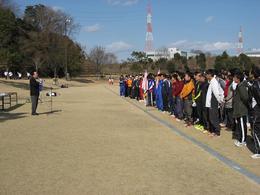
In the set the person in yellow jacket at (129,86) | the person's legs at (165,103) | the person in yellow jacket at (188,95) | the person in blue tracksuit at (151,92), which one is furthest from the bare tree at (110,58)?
the person in yellow jacket at (188,95)

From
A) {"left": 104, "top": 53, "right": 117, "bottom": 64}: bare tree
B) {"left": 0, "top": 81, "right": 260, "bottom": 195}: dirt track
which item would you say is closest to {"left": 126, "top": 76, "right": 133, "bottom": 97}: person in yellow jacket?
{"left": 0, "top": 81, "right": 260, "bottom": 195}: dirt track

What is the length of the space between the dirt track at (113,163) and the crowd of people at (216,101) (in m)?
0.55

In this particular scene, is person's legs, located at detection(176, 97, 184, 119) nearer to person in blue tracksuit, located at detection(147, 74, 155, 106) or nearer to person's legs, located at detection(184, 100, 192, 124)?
person's legs, located at detection(184, 100, 192, 124)

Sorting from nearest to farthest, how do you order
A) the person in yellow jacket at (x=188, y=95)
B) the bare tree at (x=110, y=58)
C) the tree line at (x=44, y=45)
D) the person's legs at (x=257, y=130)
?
1. the person's legs at (x=257, y=130)
2. the person in yellow jacket at (x=188, y=95)
3. the tree line at (x=44, y=45)
4. the bare tree at (x=110, y=58)

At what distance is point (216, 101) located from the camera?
11.2 m

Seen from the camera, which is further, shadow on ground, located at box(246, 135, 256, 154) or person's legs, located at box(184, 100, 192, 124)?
person's legs, located at box(184, 100, 192, 124)

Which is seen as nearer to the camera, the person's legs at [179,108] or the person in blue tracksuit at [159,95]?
the person's legs at [179,108]

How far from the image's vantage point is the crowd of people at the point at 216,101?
28.3 feet

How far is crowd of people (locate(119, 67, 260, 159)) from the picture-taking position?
339 inches

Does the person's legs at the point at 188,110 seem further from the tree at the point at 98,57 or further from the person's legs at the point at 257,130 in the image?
the tree at the point at 98,57

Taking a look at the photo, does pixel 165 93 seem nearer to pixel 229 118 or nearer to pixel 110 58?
pixel 229 118

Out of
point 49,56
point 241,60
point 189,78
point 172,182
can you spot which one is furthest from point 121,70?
point 172,182

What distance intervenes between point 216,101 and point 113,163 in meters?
4.43

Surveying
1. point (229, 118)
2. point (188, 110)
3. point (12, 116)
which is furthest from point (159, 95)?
Result: point (229, 118)
